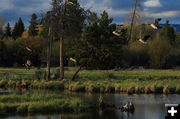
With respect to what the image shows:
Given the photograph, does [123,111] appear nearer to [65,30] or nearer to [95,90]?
[95,90]

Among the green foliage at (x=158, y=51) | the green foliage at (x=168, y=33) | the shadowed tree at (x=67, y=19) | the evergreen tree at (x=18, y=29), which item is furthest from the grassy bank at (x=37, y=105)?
the evergreen tree at (x=18, y=29)

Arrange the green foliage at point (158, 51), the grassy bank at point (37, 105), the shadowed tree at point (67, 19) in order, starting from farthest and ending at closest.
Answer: the green foliage at point (158, 51)
the shadowed tree at point (67, 19)
the grassy bank at point (37, 105)

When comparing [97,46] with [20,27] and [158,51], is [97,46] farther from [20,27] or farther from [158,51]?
[20,27]

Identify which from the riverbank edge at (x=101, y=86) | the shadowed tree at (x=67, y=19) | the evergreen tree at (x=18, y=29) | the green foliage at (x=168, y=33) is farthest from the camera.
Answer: the evergreen tree at (x=18, y=29)

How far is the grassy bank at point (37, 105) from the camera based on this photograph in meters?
27.5

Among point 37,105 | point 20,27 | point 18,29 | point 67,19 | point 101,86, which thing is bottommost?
point 37,105

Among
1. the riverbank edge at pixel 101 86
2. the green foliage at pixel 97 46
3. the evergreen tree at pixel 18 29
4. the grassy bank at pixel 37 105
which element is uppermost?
the evergreen tree at pixel 18 29

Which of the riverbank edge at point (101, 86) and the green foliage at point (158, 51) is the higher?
the green foliage at point (158, 51)

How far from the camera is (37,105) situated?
28375 mm

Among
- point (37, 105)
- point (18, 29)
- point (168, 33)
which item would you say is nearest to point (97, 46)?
point (37, 105)

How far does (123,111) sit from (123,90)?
1479 centimetres

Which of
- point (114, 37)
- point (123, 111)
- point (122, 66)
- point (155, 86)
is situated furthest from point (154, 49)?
point (123, 111)

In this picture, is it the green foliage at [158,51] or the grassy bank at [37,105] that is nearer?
the grassy bank at [37,105]

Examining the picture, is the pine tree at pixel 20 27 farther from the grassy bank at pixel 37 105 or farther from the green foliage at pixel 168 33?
the grassy bank at pixel 37 105
